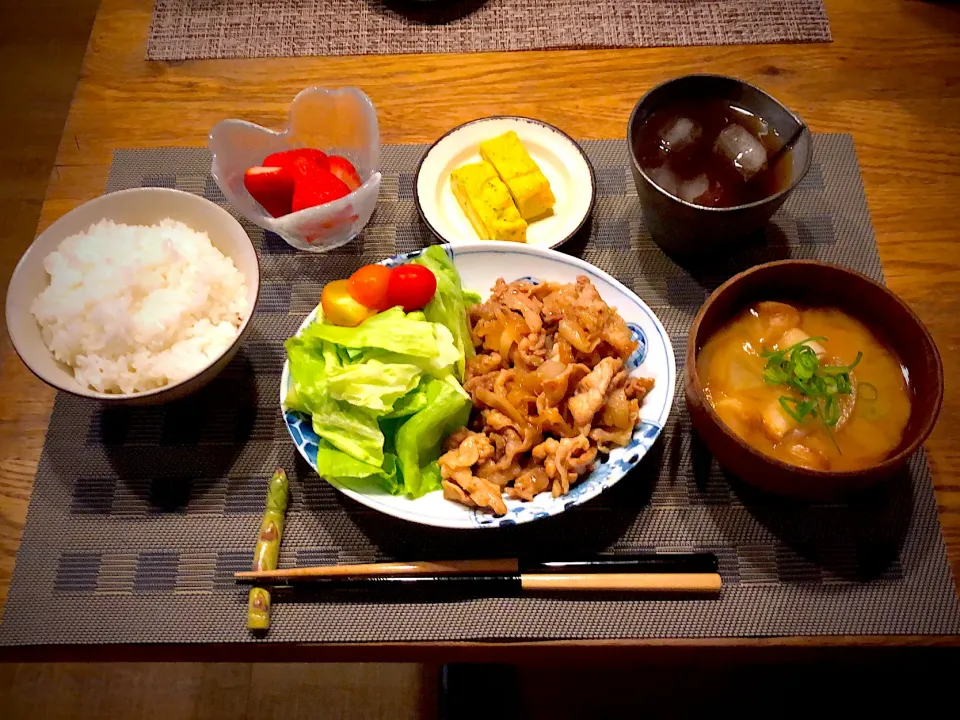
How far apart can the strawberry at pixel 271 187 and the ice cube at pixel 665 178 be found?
98cm

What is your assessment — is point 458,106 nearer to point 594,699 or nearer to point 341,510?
point 341,510

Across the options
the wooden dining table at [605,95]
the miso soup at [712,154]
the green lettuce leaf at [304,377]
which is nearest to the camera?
the green lettuce leaf at [304,377]

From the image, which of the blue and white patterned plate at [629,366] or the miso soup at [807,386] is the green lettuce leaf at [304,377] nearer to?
the blue and white patterned plate at [629,366]

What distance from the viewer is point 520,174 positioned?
6.16 ft

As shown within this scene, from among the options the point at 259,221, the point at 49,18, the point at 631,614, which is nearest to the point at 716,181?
the point at 631,614

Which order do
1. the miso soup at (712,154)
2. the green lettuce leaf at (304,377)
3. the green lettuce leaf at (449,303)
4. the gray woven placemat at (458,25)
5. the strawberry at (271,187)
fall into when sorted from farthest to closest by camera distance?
the gray woven placemat at (458,25) → the strawberry at (271,187) → the miso soup at (712,154) → the green lettuce leaf at (449,303) → the green lettuce leaf at (304,377)

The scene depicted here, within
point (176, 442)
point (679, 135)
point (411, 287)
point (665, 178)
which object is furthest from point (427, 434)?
point (679, 135)

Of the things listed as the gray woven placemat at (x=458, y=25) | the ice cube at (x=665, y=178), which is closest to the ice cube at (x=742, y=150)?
the ice cube at (x=665, y=178)

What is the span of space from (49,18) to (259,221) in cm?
277

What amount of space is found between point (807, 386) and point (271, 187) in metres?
1.44

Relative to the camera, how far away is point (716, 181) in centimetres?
174

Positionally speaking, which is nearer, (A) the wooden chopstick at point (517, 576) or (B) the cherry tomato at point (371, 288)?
(A) the wooden chopstick at point (517, 576)

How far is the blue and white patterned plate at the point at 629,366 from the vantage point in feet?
4.61

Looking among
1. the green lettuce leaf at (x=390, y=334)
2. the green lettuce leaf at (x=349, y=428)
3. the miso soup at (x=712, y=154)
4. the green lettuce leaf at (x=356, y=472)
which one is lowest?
the green lettuce leaf at (x=356, y=472)
